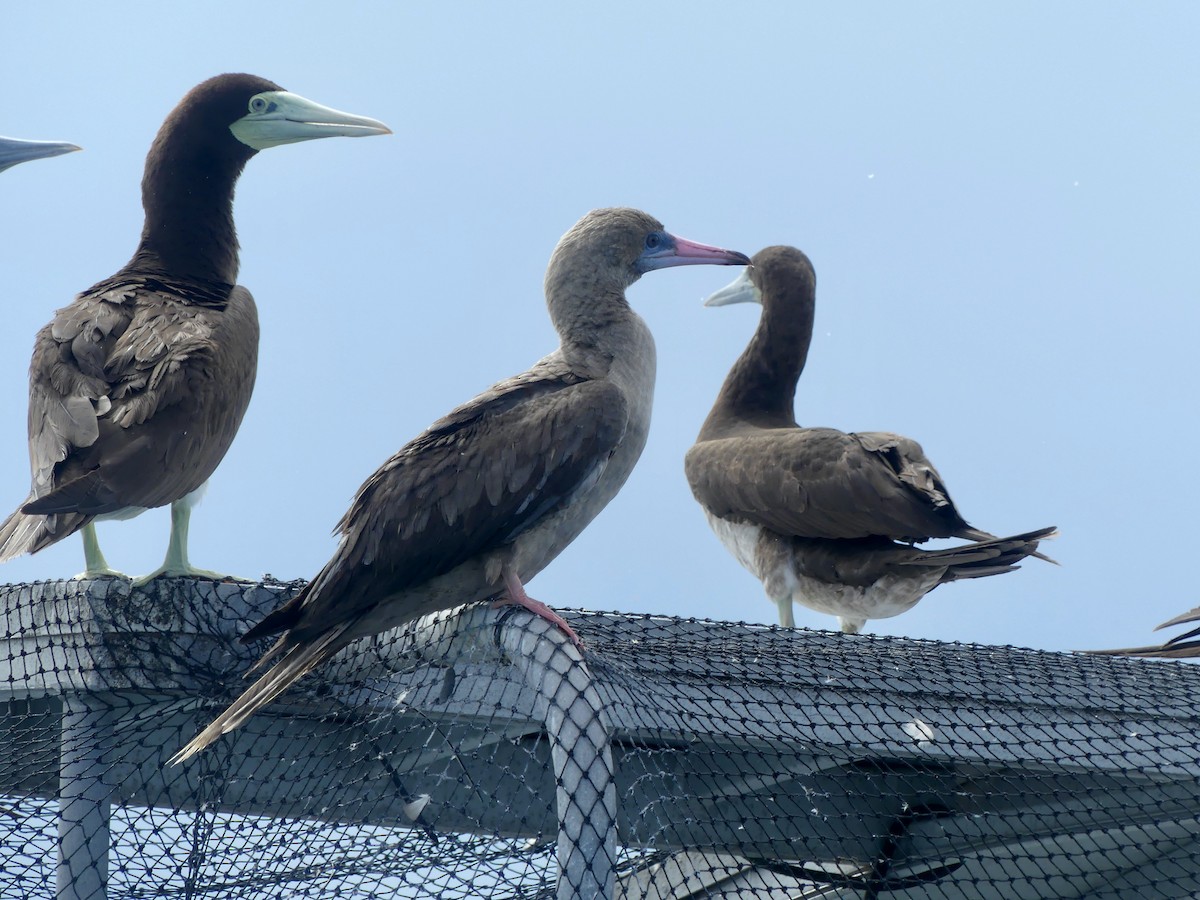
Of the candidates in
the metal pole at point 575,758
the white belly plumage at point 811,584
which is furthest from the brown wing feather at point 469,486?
the white belly plumage at point 811,584

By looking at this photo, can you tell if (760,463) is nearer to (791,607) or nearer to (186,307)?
(791,607)

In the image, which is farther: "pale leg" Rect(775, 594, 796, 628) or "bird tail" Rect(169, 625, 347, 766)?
"pale leg" Rect(775, 594, 796, 628)

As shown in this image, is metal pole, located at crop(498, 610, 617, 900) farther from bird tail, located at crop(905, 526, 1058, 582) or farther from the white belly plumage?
the white belly plumage

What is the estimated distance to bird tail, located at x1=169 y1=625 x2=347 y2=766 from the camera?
10.7ft

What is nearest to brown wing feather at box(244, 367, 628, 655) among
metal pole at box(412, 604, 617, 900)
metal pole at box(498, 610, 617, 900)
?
metal pole at box(412, 604, 617, 900)

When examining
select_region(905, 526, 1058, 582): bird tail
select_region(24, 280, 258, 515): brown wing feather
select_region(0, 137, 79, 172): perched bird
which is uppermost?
select_region(0, 137, 79, 172): perched bird

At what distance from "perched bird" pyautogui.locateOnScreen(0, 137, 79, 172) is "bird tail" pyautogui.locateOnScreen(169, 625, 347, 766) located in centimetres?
320

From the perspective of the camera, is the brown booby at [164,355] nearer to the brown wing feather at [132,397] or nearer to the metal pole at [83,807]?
the brown wing feather at [132,397]

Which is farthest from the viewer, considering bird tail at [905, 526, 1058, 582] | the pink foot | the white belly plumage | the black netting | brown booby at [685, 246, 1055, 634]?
the white belly plumage

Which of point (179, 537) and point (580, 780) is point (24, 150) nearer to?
point (179, 537)

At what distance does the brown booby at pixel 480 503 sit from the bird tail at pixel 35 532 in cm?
Answer: 69

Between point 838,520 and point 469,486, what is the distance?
2.54 metres

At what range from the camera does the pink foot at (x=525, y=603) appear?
3.12 meters

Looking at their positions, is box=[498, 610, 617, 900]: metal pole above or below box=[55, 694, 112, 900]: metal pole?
above
